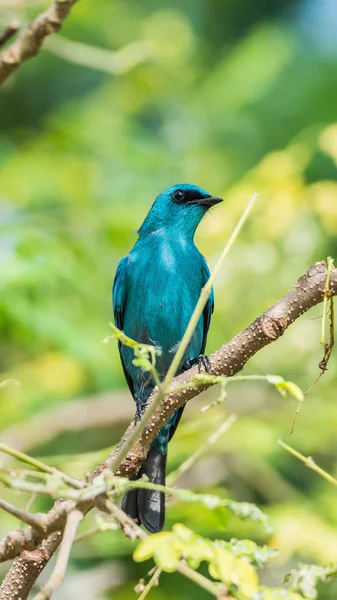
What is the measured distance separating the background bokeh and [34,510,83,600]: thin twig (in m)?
2.68

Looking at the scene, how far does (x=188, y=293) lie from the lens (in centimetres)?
507

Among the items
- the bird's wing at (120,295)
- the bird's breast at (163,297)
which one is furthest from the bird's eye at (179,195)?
the bird's wing at (120,295)

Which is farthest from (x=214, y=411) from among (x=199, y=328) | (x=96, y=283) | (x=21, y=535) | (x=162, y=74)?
(x=21, y=535)

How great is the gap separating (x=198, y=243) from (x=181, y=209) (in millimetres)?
1447

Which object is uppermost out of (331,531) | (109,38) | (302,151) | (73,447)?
(109,38)

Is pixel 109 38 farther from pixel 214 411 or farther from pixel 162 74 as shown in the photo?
pixel 214 411

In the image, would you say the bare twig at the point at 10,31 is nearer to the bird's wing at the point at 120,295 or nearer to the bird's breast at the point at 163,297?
the bird's breast at the point at 163,297

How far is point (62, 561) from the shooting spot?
5.56ft

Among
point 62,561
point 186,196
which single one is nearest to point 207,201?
point 186,196

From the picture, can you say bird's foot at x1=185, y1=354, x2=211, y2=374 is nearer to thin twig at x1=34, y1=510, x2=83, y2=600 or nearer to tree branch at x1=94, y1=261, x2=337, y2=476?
tree branch at x1=94, y1=261, x2=337, y2=476

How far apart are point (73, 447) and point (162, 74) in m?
4.03

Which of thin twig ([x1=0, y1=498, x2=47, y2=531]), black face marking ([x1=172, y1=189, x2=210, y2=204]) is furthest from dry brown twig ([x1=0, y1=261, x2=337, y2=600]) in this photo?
black face marking ([x1=172, y1=189, x2=210, y2=204])

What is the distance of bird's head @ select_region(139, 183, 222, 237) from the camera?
17.4 ft

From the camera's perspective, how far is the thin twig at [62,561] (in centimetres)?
166
